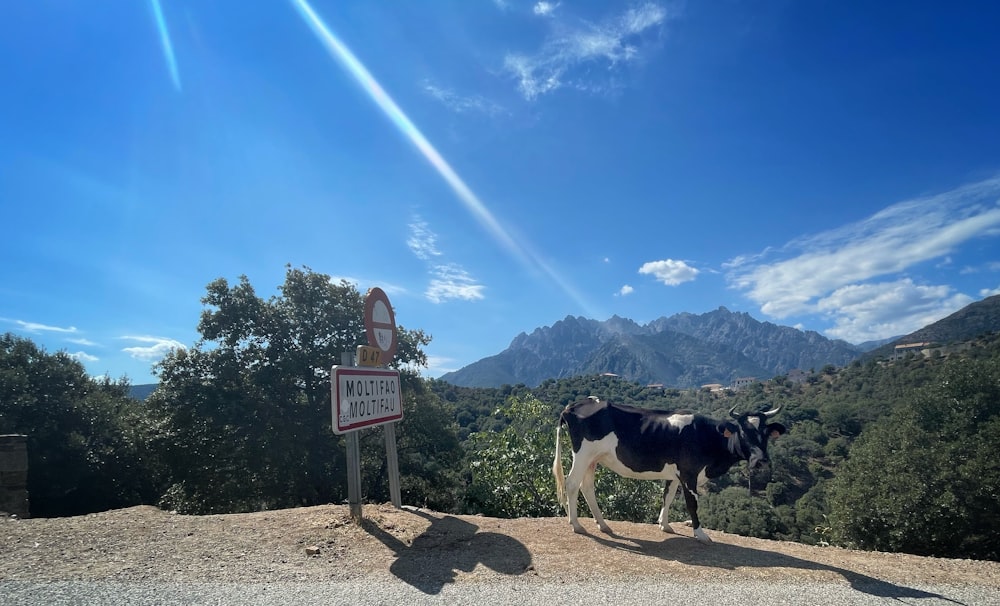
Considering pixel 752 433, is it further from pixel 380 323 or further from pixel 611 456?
pixel 380 323

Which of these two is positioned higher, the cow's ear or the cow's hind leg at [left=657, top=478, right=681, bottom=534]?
the cow's ear

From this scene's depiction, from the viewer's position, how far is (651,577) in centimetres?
507

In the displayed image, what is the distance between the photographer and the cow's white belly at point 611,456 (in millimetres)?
7027

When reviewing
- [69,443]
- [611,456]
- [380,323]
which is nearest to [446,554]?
[611,456]

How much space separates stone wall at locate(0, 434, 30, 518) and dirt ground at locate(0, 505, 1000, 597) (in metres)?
2.21

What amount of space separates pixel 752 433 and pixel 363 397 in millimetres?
5723

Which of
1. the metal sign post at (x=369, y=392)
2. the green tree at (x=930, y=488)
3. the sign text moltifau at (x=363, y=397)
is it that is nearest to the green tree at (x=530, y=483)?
the metal sign post at (x=369, y=392)

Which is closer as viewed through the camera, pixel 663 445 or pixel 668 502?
pixel 663 445

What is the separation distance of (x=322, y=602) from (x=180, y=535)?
3097 mm

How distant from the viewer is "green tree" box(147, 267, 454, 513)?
14.5 meters

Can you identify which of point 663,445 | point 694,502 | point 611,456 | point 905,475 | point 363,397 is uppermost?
point 363,397

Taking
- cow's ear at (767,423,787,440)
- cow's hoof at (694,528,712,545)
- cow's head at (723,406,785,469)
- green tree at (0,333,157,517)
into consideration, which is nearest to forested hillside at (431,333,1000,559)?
cow's head at (723,406,785,469)

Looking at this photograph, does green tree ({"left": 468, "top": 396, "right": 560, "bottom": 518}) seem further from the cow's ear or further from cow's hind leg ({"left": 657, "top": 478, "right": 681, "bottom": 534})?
the cow's ear

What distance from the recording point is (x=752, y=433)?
6.71 meters
